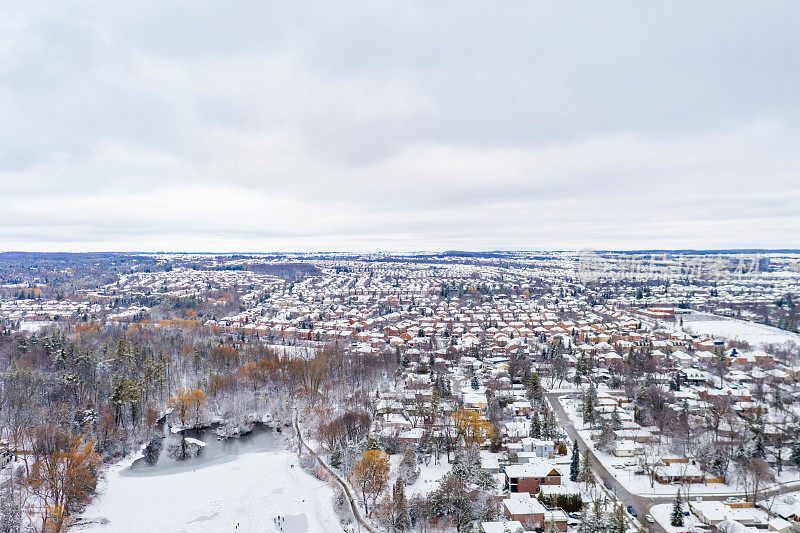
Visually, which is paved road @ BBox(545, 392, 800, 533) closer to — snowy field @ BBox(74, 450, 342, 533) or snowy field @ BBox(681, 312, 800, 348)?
snowy field @ BBox(74, 450, 342, 533)

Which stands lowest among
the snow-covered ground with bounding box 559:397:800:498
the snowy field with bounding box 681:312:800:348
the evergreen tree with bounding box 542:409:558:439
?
the snow-covered ground with bounding box 559:397:800:498

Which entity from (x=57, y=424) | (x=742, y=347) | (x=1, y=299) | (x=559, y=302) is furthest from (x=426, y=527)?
(x=1, y=299)

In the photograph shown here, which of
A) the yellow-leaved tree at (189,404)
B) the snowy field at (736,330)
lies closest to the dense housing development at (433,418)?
the yellow-leaved tree at (189,404)

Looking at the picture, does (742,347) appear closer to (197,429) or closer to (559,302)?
(559,302)

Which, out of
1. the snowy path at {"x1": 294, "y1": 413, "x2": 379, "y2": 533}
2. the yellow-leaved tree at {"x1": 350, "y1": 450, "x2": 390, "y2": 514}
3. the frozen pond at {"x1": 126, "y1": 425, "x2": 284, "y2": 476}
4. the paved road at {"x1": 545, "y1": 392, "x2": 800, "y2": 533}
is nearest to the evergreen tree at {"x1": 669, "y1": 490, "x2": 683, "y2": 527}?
the paved road at {"x1": 545, "y1": 392, "x2": 800, "y2": 533}

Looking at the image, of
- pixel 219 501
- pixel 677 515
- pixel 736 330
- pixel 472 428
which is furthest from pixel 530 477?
pixel 736 330

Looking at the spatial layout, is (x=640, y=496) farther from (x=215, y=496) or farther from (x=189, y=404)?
(x=189, y=404)

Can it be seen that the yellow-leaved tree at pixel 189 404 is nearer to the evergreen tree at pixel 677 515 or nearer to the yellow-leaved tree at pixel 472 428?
the yellow-leaved tree at pixel 472 428
